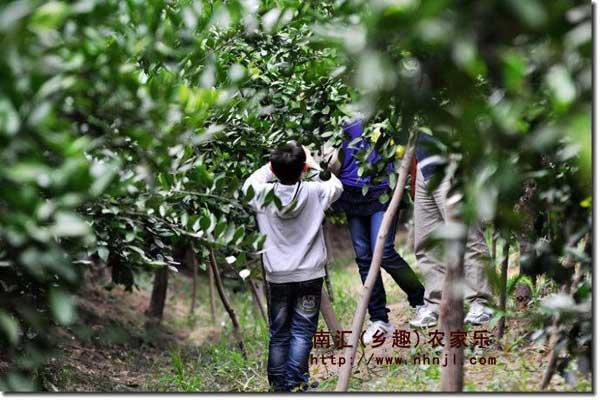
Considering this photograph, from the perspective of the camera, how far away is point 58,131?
2.37 meters

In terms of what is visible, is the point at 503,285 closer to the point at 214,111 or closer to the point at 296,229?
the point at 296,229

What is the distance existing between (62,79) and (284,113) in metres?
2.24

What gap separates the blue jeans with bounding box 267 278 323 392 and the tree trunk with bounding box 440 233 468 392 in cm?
117

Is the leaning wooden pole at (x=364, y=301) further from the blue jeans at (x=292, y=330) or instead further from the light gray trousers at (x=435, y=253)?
the light gray trousers at (x=435, y=253)

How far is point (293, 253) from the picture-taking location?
4270 mm

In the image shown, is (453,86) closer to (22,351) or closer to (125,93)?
(125,93)

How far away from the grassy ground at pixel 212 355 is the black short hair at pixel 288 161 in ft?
3.55

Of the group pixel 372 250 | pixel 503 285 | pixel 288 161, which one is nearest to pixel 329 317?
pixel 372 250

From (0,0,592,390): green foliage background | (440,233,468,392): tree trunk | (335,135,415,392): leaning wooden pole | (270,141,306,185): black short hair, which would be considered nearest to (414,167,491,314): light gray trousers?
(0,0,592,390): green foliage background

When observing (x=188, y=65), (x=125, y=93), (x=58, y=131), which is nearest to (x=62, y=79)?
(x=58, y=131)

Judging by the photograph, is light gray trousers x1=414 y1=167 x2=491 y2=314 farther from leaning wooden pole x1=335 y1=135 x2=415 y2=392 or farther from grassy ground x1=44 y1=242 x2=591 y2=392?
leaning wooden pole x1=335 y1=135 x2=415 y2=392

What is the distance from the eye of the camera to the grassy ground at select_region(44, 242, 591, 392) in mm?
4008

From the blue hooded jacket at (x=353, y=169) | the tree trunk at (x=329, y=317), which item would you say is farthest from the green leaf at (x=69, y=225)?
the tree trunk at (x=329, y=317)

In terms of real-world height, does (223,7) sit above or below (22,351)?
above
